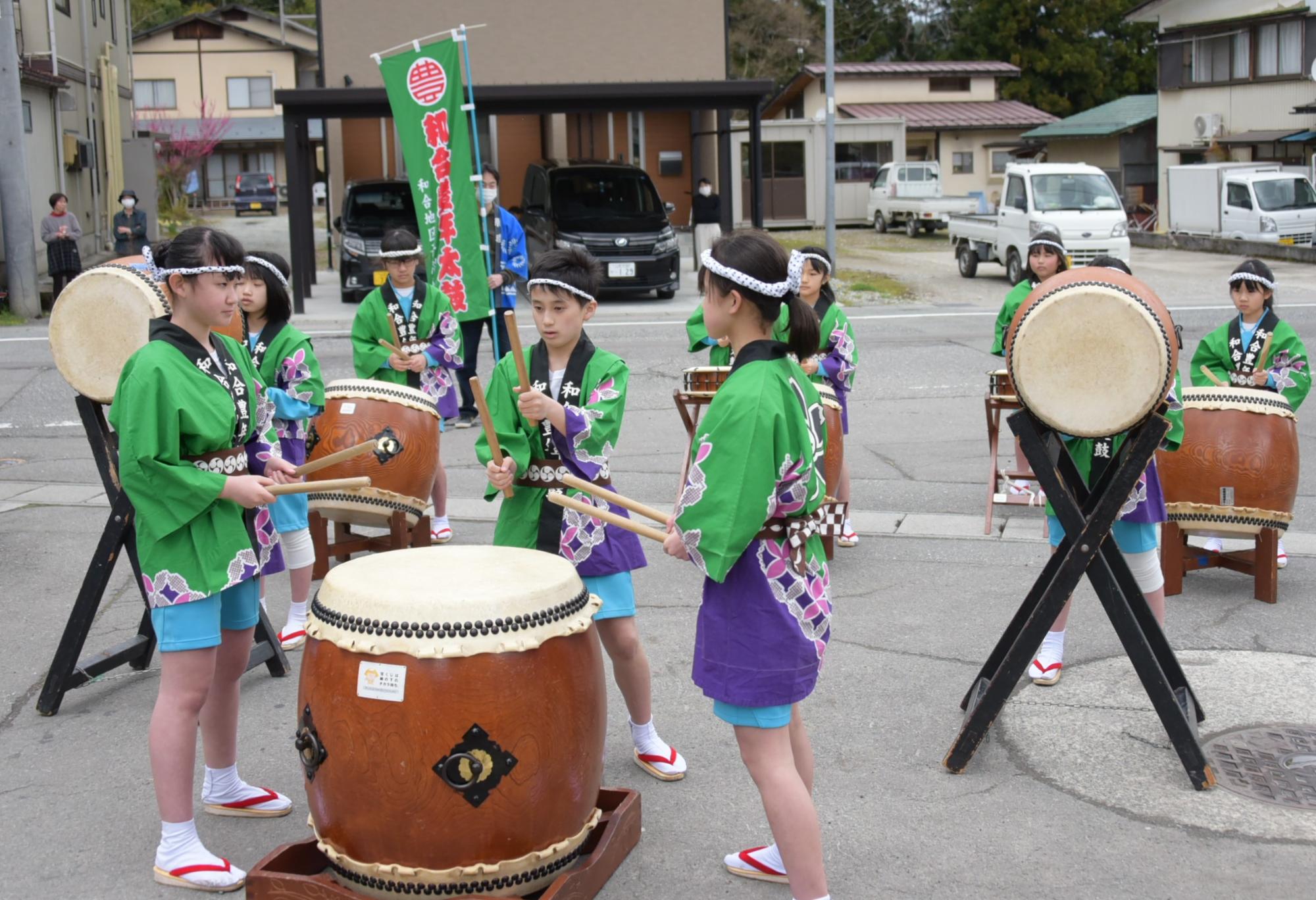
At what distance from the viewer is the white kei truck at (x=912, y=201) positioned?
31734mm

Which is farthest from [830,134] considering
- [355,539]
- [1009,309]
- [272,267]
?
[272,267]

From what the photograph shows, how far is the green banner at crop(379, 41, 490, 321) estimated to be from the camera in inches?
305

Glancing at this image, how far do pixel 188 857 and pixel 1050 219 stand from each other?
1903 centimetres

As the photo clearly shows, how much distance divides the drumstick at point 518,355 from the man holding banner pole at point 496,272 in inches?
218

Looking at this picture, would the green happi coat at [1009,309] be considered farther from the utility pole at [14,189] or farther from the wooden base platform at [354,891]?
the utility pole at [14,189]

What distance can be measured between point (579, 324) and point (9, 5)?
52.0ft

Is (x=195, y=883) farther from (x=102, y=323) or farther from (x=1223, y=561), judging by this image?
(x=1223, y=561)

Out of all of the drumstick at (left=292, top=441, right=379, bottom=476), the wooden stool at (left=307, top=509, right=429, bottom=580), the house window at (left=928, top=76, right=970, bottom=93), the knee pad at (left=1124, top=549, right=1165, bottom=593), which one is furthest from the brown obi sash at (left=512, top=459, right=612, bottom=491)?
the house window at (left=928, top=76, right=970, bottom=93)

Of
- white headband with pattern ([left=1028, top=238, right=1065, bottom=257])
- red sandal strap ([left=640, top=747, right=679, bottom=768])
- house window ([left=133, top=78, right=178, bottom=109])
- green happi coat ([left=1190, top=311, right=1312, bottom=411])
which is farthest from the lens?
house window ([left=133, top=78, right=178, bottom=109])

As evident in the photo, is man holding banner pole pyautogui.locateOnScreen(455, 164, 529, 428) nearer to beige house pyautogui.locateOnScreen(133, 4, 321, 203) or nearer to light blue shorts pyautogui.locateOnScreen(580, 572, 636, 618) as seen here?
light blue shorts pyautogui.locateOnScreen(580, 572, 636, 618)

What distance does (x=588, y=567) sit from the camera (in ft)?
13.2

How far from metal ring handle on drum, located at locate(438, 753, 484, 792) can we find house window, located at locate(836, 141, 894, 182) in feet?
112

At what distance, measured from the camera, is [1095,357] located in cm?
400

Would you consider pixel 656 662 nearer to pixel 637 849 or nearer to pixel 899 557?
pixel 637 849
